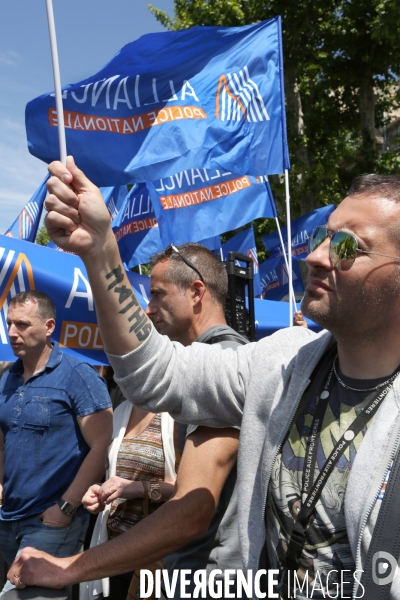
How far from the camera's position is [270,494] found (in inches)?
68.2

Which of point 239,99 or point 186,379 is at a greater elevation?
point 239,99

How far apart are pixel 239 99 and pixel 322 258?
183 inches

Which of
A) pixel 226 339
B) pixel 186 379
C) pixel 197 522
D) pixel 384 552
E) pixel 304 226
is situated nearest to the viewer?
pixel 384 552

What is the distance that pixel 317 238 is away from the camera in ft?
6.16

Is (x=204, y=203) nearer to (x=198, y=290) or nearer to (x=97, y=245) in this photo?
(x=198, y=290)

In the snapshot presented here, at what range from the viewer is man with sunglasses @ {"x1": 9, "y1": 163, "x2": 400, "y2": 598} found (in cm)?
158

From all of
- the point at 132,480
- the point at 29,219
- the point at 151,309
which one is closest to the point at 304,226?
the point at 29,219

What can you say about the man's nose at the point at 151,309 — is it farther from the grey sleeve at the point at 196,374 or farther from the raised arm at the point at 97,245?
the raised arm at the point at 97,245

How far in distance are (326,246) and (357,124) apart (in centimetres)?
1890

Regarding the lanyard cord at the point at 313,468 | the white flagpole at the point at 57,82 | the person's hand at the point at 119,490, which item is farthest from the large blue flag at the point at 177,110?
the lanyard cord at the point at 313,468

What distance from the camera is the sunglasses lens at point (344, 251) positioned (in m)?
1.77

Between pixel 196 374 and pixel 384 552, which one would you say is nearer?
pixel 384 552

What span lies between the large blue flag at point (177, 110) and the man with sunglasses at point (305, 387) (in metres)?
3.95

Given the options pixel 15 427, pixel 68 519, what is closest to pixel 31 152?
pixel 15 427
